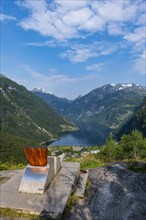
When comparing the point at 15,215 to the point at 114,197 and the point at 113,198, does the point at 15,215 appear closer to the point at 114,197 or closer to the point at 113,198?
the point at 113,198

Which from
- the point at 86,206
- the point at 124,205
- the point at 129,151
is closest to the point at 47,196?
the point at 86,206

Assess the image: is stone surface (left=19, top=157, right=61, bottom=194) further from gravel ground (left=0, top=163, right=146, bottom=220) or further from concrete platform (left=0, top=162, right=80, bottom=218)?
gravel ground (left=0, top=163, right=146, bottom=220)

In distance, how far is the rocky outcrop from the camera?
13.8 metres

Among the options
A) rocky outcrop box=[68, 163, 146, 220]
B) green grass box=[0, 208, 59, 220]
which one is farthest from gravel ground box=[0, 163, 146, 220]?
green grass box=[0, 208, 59, 220]

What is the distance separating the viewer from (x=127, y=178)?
1919 centimetres

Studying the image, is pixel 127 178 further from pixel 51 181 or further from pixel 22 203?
pixel 22 203

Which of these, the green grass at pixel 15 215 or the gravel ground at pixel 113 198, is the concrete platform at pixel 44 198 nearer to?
the green grass at pixel 15 215

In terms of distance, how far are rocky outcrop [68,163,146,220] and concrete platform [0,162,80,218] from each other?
2.80ft

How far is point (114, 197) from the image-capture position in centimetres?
1602

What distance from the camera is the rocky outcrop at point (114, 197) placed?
1375 cm

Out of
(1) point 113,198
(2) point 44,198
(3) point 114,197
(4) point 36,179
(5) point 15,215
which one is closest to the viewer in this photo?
(5) point 15,215

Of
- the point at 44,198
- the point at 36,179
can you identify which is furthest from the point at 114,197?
the point at 36,179

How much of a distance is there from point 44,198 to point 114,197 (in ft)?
13.1

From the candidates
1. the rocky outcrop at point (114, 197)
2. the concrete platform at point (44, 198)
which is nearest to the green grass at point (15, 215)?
the concrete platform at point (44, 198)
